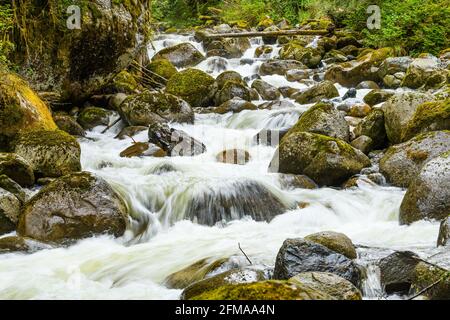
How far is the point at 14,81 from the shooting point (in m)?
7.98

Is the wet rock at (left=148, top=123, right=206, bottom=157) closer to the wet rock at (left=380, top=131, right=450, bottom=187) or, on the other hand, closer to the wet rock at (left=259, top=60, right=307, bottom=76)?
the wet rock at (left=380, top=131, right=450, bottom=187)

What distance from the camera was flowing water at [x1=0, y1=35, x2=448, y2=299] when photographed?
4.57 metres

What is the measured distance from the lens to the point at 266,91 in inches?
529

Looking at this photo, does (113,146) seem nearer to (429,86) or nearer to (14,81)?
(14,81)

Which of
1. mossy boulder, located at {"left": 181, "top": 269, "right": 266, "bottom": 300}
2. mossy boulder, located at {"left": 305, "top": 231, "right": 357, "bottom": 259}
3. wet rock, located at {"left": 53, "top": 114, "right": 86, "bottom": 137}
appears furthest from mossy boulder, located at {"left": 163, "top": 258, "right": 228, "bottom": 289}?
wet rock, located at {"left": 53, "top": 114, "right": 86, "bottom": 137}

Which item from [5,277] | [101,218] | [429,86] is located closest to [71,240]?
[101,218]

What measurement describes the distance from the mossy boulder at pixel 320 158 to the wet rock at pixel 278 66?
27.9 feet

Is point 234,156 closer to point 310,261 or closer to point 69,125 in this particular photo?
point 69,125

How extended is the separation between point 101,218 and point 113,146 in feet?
12.9

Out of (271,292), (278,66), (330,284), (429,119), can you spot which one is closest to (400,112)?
(429,119)

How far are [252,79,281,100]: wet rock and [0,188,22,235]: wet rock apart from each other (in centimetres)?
869

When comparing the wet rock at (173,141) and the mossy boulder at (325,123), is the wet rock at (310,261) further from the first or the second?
the wet rock at (173,141)

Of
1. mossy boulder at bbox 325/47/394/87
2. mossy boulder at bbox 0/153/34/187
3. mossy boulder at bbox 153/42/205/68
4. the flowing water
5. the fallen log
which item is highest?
the fallen log

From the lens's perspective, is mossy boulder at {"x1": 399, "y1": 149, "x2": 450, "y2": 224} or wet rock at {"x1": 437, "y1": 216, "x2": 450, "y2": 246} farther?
mossy boulder at {"x1": 399, "y1": 149, "x2": 450, "y2": 224}
